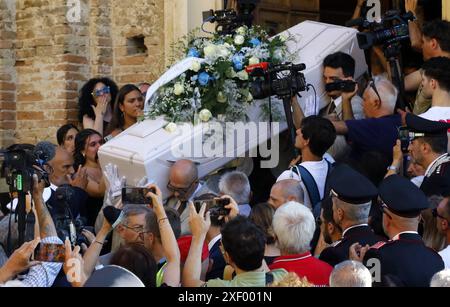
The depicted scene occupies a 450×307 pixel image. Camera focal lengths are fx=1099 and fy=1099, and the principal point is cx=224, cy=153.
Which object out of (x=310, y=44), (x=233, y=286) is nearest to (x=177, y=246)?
(x=233, y=286)

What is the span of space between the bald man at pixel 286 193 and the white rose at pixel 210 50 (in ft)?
5.41

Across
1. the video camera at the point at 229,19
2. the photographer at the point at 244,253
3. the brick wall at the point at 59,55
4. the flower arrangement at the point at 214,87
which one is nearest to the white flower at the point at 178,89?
the flower arrangement at the point at 214,87

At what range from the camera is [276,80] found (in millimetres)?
7965

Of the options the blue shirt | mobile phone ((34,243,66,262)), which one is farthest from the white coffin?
mobile phone ((34,243,66,262))

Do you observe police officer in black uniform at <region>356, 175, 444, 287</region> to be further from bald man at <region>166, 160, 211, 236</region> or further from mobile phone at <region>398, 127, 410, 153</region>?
bald man at <region>166, 160, 211, 236</region>

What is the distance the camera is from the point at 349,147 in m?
8.12

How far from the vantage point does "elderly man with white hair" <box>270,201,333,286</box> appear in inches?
225

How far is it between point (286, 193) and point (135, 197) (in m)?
0.95

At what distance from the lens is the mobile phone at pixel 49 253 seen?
5.78 m

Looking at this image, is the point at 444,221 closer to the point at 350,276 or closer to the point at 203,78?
the point at 350,276

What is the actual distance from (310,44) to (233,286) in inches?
Answer: 150

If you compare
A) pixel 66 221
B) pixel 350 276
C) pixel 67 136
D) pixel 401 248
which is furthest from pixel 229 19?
pixel 350 276

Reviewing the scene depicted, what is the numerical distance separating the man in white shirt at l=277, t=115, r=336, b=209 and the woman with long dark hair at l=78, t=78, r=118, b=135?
278cm

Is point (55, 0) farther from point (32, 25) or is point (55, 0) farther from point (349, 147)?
point (349, 147)
